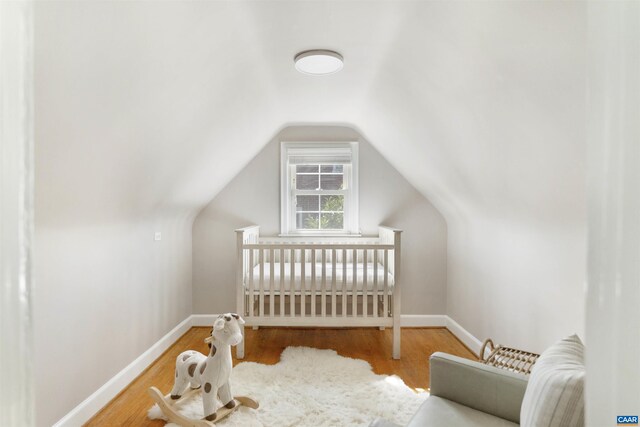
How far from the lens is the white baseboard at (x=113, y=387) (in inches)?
73.4

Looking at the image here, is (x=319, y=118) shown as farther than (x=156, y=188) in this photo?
Yes

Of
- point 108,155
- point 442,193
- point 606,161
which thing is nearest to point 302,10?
point 108,155

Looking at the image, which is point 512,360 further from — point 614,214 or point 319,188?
point 319,188

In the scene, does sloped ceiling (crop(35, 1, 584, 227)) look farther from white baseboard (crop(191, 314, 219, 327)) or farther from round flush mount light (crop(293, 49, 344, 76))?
white baseboard (crop(191, 314, 219, 327))

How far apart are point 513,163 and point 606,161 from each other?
1722mm

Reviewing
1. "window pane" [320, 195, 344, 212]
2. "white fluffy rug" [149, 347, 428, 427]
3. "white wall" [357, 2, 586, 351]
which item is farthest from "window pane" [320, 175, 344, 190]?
"white fluffy rug" [149, 347, 428, 427]

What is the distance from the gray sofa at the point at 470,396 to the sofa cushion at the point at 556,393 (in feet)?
0.96

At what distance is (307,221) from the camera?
394cm

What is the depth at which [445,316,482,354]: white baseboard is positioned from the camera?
2925 mm

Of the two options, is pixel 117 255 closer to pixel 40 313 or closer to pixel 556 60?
pixel 40 313

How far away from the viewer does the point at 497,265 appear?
2.62 meters

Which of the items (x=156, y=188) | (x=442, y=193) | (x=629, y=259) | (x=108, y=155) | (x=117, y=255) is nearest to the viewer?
(x=629, y=259)

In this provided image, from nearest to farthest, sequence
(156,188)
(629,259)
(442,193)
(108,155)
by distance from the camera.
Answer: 1. (629,259)
2. (108,155)
3. (156,188)
4. (442,193)
